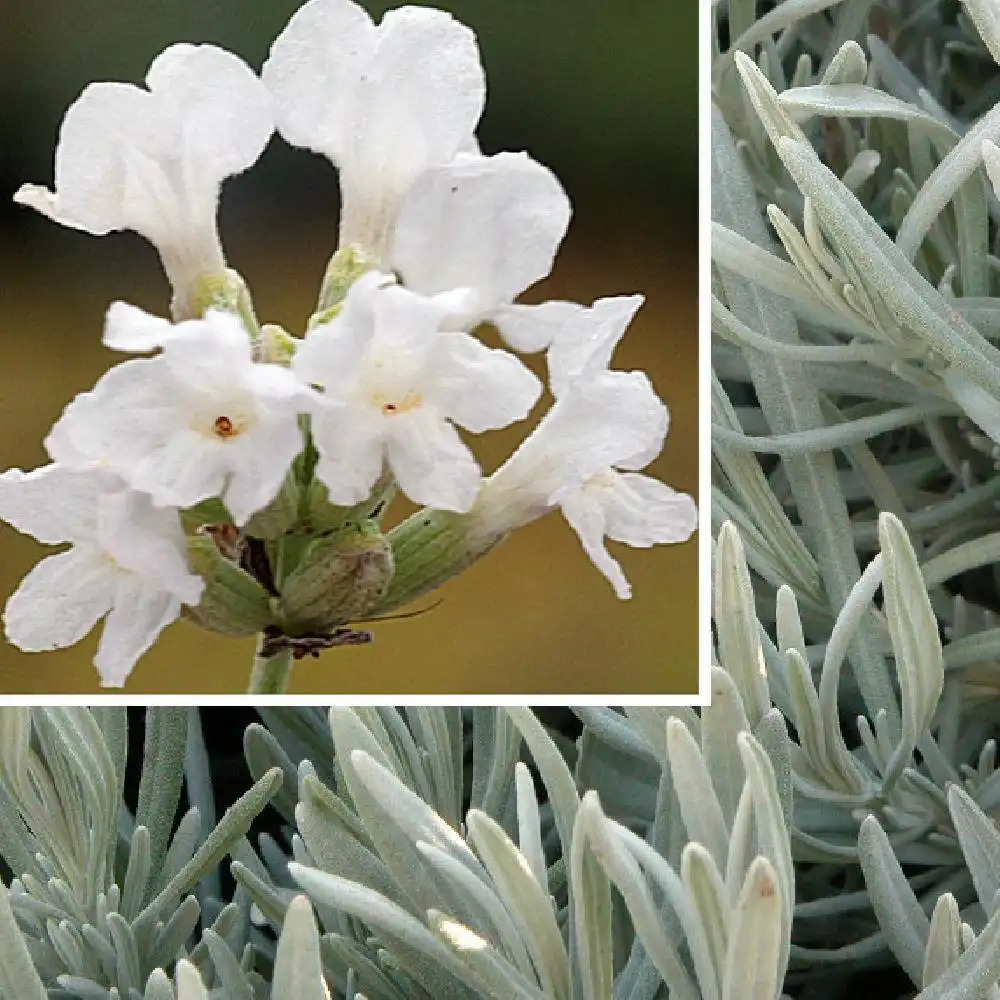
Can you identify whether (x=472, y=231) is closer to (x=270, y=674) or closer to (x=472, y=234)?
(x=472, y=234)

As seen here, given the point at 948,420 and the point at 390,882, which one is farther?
the point at 948,420

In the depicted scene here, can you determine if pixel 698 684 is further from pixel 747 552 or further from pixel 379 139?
pixel 379 139

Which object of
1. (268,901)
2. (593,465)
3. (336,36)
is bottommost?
(268,901)

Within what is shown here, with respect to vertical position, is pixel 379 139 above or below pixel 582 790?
above

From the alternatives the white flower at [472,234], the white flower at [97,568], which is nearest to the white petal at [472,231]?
the white flower at [472,234]

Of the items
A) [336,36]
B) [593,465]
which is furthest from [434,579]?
[336,36]

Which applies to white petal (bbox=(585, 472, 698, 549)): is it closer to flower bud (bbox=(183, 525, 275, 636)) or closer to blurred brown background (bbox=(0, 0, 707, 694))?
blurred brown background (bbox=(0, 0, 707, 694))

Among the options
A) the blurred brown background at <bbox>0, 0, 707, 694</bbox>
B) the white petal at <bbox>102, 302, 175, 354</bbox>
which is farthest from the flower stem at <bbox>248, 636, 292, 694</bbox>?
the white petal at <bbox>102, 302, 175, 354</bbox>
